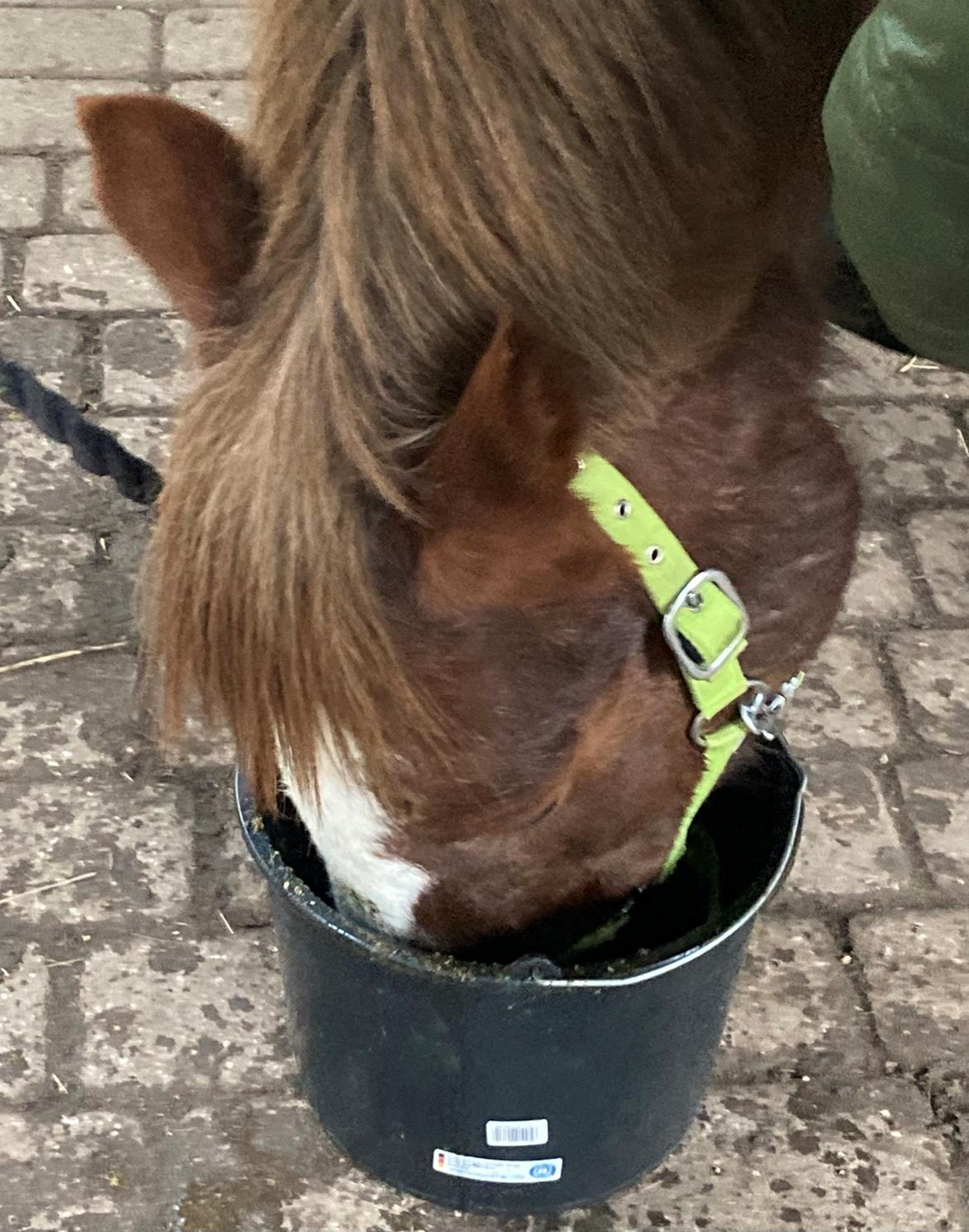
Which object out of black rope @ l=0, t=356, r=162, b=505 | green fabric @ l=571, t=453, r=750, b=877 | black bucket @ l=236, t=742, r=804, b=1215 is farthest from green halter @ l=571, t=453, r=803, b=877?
black rope @ l=0, t=356, r=162, b=505

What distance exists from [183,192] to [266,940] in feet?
2.78

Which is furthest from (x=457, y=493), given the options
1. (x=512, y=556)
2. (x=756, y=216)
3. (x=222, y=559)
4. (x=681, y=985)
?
(x=681, y=985)

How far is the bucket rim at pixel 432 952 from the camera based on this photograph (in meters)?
0.90

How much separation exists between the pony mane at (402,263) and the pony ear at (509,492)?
3cm

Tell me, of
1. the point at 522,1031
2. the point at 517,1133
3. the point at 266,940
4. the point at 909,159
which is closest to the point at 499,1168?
the point at 517,1133

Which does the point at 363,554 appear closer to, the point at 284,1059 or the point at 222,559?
the point at 222,559

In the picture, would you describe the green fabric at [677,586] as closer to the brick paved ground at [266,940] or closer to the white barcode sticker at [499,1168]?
the brick paved ground at [266,940]

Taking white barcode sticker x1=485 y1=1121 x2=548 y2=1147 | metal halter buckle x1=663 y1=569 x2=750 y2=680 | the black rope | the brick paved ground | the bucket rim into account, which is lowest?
the brick paved ground

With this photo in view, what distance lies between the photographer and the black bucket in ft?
3.07

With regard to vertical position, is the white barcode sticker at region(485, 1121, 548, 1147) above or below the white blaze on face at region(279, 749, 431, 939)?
below

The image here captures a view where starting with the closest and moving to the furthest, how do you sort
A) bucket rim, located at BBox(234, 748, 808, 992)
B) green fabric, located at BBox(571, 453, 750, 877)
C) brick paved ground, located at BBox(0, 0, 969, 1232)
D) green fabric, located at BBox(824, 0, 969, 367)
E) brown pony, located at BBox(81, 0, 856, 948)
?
green fabric, located at BBox(824, 0, 969, 367) < brown pony, located at BBox(81, 0, 856, 948) < green fabric, located at BBox(571, 453, 750, 877) < bucket rim, located at BBox(234, 748, 808, 992) < brick paved ground, located at BBox(0, 0, 969, 1232)

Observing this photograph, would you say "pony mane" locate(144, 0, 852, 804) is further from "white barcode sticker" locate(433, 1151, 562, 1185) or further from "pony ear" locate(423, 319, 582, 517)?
"white barcode sticker" locate(433, 1151, 562, 1185)

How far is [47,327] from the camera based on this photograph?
78.1 inches

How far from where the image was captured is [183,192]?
725mm
